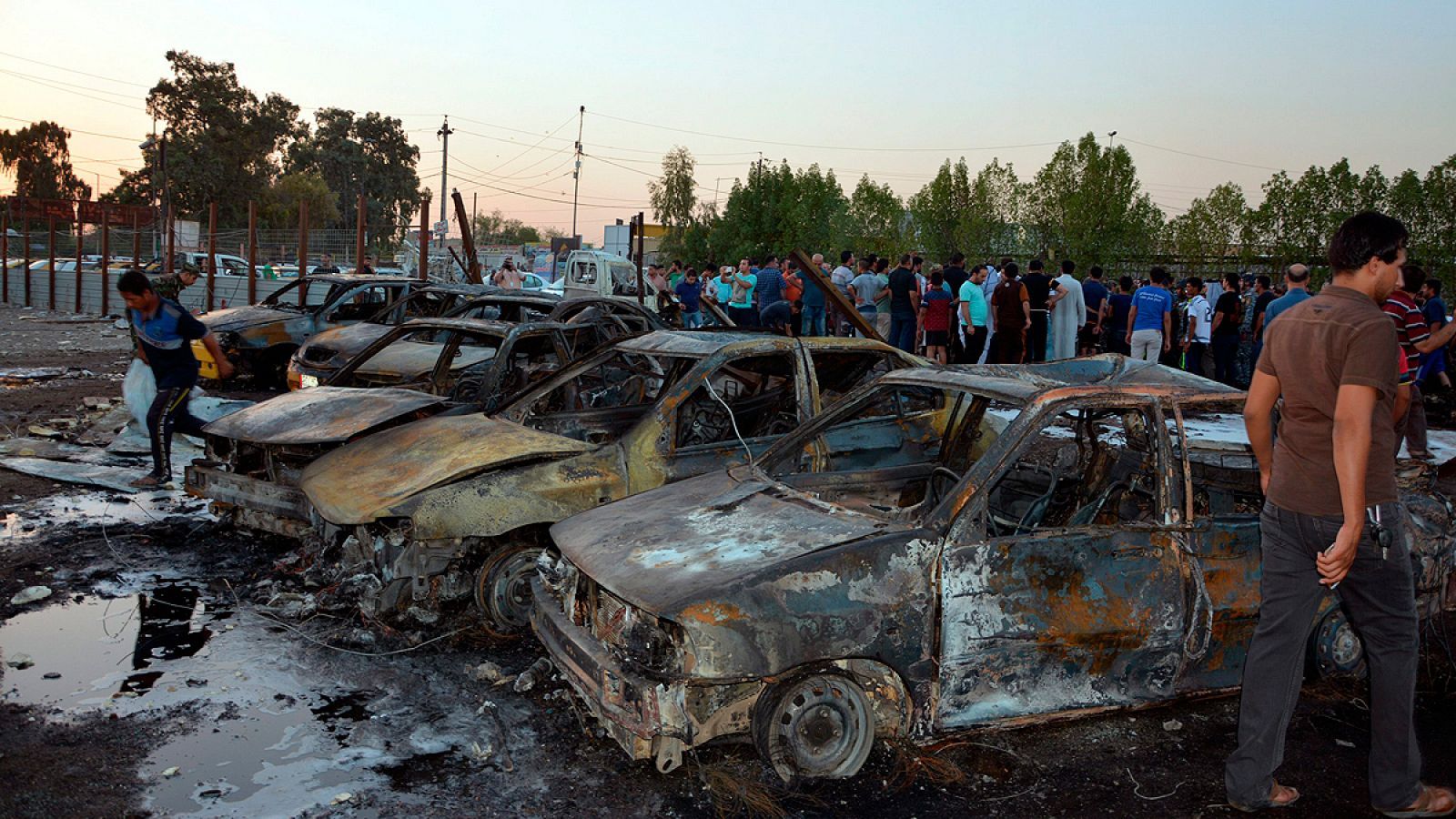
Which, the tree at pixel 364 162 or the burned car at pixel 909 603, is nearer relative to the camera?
the burned car at pixel 909 603

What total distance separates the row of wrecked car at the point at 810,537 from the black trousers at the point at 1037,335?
7.16 m

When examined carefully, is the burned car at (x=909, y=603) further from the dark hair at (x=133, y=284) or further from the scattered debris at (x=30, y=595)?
the dark hair at (x=133, y=284)

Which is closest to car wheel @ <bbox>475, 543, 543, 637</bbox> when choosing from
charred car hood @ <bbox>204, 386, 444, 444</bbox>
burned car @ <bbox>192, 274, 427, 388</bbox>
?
charred car hood @ <bbox>204, 386, 444, 444</bbox>

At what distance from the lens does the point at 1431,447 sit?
1024cm

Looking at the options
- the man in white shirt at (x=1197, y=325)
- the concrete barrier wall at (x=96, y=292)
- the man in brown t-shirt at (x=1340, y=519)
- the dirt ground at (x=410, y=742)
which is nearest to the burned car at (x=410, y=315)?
the dirt ground at (x=410, y=742)

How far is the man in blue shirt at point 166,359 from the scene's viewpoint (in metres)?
7.42

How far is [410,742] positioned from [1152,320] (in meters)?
10.7

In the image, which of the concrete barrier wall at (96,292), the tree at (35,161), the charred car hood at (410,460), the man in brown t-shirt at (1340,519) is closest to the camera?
the man in brown t-shirt at (1340,519)

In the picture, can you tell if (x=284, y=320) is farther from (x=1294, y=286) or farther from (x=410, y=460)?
(x=1294, y=286)

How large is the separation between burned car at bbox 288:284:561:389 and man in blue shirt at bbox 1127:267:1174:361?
698 centimetres

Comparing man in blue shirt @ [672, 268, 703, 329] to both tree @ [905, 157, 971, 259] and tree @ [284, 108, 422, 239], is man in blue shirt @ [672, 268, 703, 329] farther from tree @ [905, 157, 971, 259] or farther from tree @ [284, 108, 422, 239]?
tree @ [284, 108, 422, 239]

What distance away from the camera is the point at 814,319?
53.4 feet

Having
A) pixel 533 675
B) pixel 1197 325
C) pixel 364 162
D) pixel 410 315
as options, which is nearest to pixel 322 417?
pixel 533 675

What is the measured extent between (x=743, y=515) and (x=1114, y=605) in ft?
4.58
